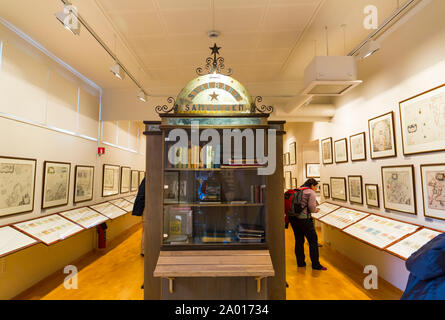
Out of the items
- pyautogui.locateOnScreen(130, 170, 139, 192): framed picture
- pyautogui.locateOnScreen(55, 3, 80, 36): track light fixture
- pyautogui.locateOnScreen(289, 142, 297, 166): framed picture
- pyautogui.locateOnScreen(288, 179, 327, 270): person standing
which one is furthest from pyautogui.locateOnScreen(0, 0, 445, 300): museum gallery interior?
pyautogui.locateOnScreen(289, 142, 297, 166): framed picture

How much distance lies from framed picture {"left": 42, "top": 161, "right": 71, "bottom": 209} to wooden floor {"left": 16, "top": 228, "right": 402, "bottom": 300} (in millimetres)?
1297

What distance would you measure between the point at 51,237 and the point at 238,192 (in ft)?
9.28

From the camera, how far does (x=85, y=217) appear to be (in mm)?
4770

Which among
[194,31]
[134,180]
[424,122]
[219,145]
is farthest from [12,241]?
[424,122]

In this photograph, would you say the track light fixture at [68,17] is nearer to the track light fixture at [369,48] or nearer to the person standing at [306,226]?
the track light fixture at [369,48]

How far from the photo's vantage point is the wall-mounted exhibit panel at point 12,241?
2.93m

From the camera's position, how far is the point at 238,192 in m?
3.04

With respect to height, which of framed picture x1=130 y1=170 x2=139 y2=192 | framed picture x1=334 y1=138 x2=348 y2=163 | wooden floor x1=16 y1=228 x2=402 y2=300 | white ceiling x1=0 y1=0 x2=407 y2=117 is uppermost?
white ceiling x1=0 y1=0 x2=407 y2=117

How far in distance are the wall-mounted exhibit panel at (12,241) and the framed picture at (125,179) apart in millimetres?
3933

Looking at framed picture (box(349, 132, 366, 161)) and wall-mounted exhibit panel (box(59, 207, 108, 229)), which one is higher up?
framed picture (box(349, 132, 366, 161))

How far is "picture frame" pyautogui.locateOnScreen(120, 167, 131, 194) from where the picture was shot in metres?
7.29

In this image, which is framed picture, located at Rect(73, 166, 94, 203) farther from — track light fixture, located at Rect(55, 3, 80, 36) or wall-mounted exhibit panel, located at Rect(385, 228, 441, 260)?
wall-mounted exhibit panel, located at Rect(385, 228, 441, 260)
